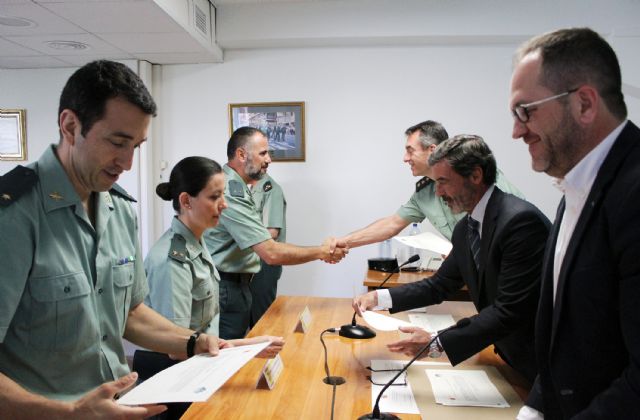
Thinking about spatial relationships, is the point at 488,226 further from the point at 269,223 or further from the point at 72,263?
the point at 269,223

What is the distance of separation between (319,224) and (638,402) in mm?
3476

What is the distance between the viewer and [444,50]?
160 inches

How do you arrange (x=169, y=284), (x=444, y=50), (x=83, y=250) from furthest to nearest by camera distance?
(x=444, y=50) → (x=169, y=284) → (x=83, y=250)

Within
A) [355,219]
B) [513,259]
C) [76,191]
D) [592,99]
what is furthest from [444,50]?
[76,191]

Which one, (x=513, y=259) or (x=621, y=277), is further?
(x=513, y=259)

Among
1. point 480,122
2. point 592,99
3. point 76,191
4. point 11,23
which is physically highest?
point 11,23

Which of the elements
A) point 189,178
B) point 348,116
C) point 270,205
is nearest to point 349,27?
point 348,116

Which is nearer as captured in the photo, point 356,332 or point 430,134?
point 356,332

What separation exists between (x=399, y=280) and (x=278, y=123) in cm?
185

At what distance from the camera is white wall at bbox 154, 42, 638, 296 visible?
160 inches

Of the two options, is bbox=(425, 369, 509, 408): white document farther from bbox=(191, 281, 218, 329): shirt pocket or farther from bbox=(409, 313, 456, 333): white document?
bbox=(191, 281, 218, 329): shirt pocket

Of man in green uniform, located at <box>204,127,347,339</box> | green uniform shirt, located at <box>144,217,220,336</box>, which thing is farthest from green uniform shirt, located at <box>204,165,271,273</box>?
green uniform shirt, located at <box>144,217,220,336</box>

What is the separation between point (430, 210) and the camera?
3146 millimetres

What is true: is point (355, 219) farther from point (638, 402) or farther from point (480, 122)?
point (638, 402)
